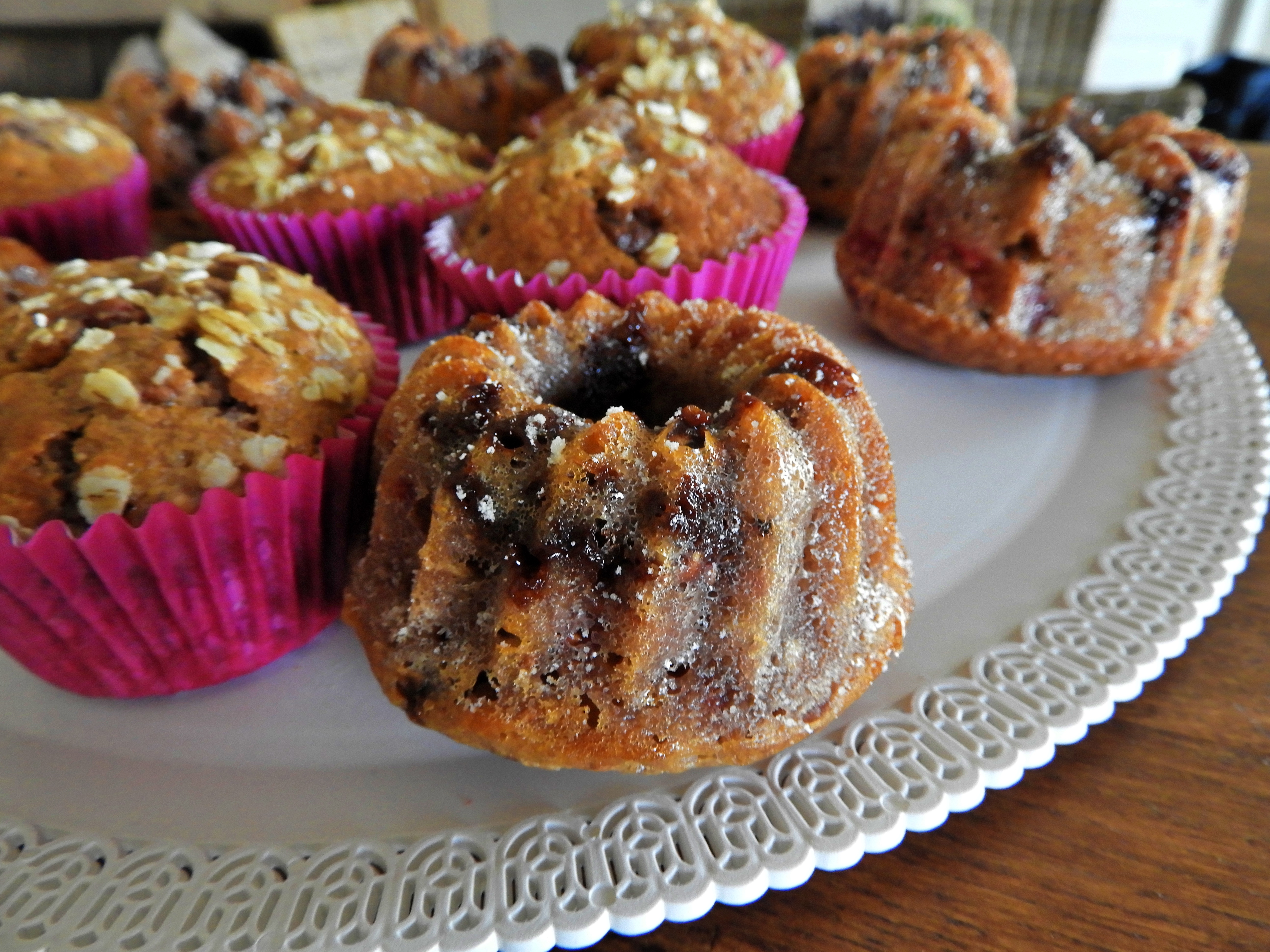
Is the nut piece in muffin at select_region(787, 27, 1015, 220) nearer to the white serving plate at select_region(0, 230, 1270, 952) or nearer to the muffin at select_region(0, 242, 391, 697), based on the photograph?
the white serving plate at select_region(0, 230, 1270, 952)

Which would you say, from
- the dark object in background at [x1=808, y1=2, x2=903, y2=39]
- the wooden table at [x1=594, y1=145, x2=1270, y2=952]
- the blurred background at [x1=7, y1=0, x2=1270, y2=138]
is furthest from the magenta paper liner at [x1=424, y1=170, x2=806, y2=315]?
the blurred background at [x1=7, y1=0, x2=1270, y2=138]

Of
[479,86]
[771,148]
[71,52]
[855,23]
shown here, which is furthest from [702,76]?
[71,52]

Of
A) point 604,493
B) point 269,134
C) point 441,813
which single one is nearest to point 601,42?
point 269,134

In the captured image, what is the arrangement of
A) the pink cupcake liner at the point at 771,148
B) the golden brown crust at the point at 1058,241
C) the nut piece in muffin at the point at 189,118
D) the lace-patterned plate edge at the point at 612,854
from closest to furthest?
the lace-patterned plate edge at the point at 612,854, the golden brown crust at the point at 1058,241, the pink cupcake liner at the point at 771,148, the nut piece in muffin at the point at 189,118

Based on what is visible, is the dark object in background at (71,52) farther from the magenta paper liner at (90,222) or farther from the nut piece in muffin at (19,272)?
the nut piece in muffin at (19,272)

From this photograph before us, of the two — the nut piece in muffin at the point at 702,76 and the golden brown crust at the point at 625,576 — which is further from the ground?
the nut piece in muffin at the point at 702,76

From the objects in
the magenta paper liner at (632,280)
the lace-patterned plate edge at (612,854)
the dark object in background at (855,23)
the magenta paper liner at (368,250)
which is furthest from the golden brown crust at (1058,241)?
the dark object in background at (855,23)
